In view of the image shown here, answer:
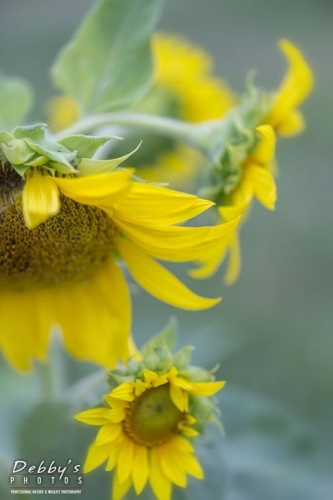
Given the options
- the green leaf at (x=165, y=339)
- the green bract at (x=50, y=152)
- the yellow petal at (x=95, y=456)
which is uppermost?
the green bract at (x=50, y=152)

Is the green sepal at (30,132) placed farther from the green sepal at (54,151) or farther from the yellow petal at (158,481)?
the yellow petal at (158,481)

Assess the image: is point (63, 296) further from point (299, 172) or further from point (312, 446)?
point (299, 172)

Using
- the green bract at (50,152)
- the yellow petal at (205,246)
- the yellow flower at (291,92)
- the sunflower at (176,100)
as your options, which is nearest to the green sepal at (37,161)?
the green bract at (50,152)

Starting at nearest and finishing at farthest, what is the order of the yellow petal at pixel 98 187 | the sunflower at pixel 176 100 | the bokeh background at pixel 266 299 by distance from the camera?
the yellow petal at pixel 98 187 < the bokeh background at pixel 266 299 < the sunflower at pixel 176 100

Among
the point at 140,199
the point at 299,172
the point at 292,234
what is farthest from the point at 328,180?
the point at 140,199

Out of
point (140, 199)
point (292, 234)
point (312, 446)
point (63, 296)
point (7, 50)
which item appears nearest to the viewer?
point (140, 199)

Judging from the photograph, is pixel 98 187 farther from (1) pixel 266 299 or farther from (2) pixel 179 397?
(1) pixel 266 299

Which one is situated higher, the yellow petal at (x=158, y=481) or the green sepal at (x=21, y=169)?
the green sepal at (x=21, y=169)

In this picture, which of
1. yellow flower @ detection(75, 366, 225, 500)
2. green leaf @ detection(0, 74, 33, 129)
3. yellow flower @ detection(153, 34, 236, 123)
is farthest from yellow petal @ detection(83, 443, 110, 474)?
yellow flower @ detection(153, 34, 236, 123)
